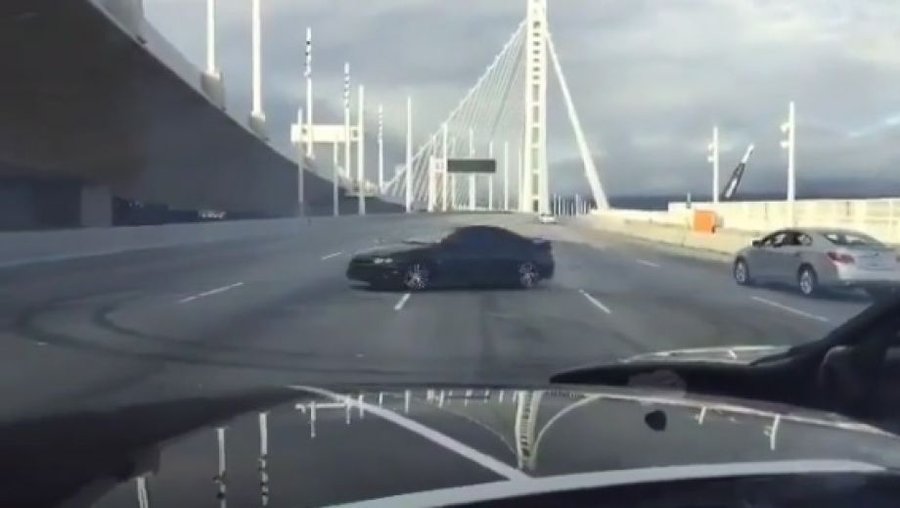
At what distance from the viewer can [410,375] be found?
7539mm

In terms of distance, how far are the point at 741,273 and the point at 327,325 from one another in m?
2.18

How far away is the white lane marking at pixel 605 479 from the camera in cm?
329

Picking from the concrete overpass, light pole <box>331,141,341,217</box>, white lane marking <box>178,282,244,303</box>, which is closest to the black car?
white lane marking <box>178,282,244,303</box>

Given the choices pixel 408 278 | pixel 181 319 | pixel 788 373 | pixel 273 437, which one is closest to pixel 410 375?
pixel 408 278

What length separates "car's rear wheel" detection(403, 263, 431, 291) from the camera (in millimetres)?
7590

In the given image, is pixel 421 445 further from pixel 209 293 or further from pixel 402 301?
pixel 209 293

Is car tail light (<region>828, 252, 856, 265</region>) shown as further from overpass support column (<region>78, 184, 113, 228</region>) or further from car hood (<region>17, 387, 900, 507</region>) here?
overpass support column (<region>78, 184, 113, 228</region>)

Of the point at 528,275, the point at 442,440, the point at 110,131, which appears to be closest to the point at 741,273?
the point at 528,275

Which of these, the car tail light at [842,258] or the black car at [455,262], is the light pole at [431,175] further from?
the car tail light at [842,258]

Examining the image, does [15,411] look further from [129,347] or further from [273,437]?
[273,437]

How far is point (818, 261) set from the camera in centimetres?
759

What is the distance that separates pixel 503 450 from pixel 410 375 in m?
3.61

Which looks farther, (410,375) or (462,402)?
(410,375)

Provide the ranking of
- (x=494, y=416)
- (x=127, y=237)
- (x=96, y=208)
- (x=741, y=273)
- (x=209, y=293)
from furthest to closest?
(x=96, y=208), (x=127, y=237), (x=741, y=273), (x=209, y=293), (x=494, y=416)
